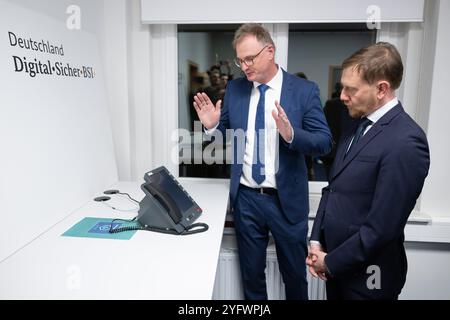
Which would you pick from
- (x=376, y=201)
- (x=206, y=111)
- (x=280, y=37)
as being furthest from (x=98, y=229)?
(x=280, y=37)

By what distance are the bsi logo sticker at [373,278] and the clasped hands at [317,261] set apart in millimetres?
153

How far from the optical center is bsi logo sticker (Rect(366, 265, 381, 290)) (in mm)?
1261

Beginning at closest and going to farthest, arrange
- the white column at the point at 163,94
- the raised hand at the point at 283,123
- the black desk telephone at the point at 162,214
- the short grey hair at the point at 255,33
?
the black desk telephone at the point at 162,214
the raised hand at the point at 283,123
the short grey hair at the point at 255,33
the white column at the point at 163,94

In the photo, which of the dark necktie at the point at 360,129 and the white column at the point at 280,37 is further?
the white column at the point at 280,37

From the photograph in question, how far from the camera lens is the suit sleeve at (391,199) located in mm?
1106

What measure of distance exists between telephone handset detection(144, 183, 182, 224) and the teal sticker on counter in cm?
17

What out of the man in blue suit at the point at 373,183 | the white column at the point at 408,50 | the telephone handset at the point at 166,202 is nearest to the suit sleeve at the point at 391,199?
the man in blue suit at the point at 373,183

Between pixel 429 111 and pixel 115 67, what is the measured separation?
1.95 meters

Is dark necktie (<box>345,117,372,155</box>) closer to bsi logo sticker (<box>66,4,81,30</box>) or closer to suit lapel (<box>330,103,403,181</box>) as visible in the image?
suit lapel (<box>330,103,403,181</box>)

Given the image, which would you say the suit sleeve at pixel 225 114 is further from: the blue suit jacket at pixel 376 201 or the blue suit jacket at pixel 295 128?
the blue suit jacket at pixel 376 201

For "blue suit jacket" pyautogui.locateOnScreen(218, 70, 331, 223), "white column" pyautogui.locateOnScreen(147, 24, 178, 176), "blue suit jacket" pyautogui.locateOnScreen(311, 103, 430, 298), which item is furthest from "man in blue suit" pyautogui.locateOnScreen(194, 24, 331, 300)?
"white column" pyautogui.locateOnScreen(147, 24, 178, 176)

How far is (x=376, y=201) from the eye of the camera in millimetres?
1162

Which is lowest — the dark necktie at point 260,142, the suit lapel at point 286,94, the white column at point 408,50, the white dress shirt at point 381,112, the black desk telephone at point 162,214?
the black desk telephone at point 162,214

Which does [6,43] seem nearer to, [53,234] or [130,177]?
[53,234]
